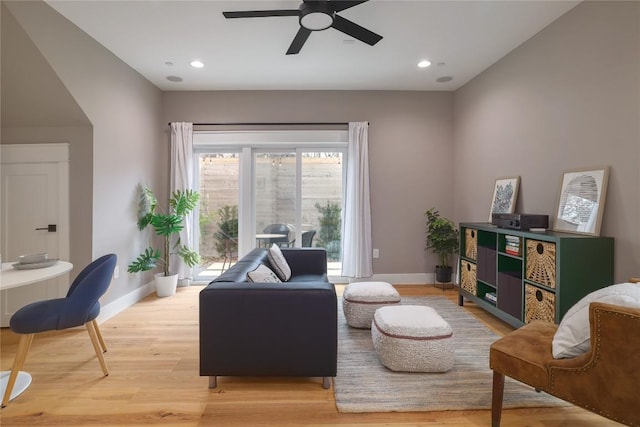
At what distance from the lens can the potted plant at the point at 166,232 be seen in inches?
143

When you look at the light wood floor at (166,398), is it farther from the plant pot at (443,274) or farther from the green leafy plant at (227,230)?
the plant pot at (443,274)

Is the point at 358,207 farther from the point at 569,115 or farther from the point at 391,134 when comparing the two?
the point at 569,115

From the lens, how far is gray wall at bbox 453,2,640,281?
6.91 ft

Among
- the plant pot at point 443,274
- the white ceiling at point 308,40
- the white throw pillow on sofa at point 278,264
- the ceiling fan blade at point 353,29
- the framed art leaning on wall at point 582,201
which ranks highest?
the white ceiling at point 308,40

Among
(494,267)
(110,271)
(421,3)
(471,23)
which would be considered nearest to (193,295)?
(110,271)

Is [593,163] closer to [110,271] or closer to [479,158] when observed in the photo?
[479,158]

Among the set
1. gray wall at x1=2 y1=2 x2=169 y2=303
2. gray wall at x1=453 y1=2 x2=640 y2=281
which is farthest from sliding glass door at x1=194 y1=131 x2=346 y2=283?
gray wall at x1=453 y1=2 x2=640 y2=281

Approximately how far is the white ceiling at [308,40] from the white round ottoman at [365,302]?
252 cm

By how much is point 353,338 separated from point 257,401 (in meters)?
1.10

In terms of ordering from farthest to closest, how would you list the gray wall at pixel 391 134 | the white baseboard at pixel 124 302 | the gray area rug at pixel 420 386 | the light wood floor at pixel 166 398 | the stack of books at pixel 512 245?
the gray wall at pixel 391 134 → the white baseboard at pixel 124 302 → the stack of books at pixel 512 245 → the gray area rug at pixel 420 386 → the light wood floor at pixel 166 398

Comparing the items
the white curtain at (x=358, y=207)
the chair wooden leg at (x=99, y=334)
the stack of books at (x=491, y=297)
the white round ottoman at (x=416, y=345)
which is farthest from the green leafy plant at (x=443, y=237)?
the chair wooden leg at (x=99, y=334)

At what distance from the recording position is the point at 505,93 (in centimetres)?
335

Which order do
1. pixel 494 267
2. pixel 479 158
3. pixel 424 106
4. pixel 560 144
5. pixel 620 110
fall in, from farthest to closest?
pixel 424 106
pixel 479 158
pixel 494 267
pixel 560 144
pixel 620 110

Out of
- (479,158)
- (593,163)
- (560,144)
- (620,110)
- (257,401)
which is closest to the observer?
(257,401)
